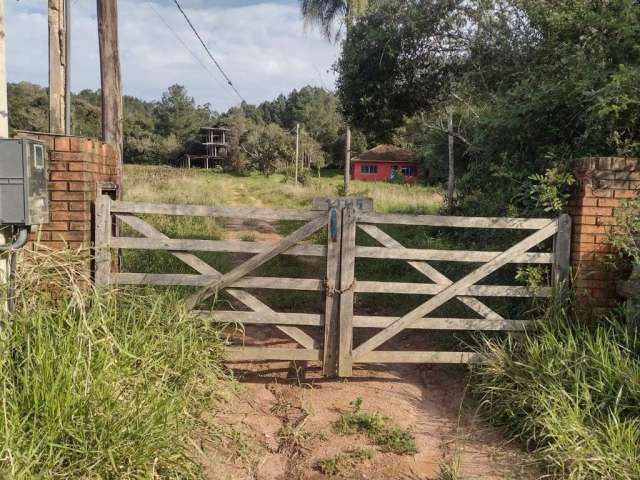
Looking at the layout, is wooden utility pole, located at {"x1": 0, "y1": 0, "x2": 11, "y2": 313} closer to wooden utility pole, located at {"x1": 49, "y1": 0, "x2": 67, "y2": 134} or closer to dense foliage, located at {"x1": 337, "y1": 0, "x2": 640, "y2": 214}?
dense foliage, located at {"x1": 337, "y1": 0, "x2": 640, "y2": 214}

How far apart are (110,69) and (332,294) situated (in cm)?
586

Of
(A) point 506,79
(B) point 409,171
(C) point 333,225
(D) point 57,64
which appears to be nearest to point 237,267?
(C) point 333,225

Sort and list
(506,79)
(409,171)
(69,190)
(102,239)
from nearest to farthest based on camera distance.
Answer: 1. (69,190)
2. (102,239)
3. (506,79)
4. (409,171)

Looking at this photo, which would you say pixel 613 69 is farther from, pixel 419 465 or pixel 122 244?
pixel 122 244

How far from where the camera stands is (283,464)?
10.5 feet

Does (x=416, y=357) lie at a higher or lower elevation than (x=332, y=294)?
lower

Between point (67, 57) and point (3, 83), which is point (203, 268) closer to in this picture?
point (3, 83)

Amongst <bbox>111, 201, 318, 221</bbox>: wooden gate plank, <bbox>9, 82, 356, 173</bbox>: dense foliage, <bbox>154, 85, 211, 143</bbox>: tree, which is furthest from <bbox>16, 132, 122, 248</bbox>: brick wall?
<bbox>154, 85, 211, 143</bbox>: tree

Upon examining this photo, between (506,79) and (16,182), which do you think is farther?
(506,79)

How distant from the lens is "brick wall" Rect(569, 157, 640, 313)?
4.12m

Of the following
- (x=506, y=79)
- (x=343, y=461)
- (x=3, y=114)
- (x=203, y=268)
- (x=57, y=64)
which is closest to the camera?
(x=343, y=461)

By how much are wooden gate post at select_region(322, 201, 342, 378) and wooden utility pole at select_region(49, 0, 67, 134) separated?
539 cm

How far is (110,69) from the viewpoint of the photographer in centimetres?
783

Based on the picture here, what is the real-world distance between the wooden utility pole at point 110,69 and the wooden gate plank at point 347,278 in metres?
5.05
